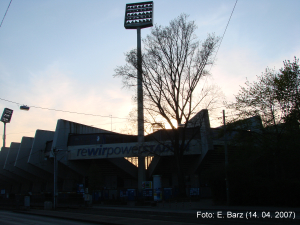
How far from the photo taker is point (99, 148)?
4450 centimetres

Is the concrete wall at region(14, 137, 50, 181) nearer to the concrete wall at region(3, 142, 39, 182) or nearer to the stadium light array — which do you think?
the concrete wall at region(3, 142, 39, 182)

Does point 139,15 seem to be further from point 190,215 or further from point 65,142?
point 190,215

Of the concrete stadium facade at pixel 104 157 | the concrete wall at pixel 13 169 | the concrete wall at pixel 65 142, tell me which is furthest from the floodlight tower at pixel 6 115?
the concrete wall at pixel 65 142

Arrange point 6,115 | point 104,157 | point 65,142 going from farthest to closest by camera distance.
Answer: point 6,115 < point 65,142 < point 104,157

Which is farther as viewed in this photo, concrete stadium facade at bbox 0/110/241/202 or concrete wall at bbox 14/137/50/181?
concrete wall at bbox 14/137/50/181

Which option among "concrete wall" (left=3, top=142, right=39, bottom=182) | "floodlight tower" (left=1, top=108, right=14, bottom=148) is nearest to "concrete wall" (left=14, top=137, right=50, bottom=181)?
"concrete wall" (left=3, top=142, right=39, bottom=182)

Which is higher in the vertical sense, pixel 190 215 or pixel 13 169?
pixel 13 169

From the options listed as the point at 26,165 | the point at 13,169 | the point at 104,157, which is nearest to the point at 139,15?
the point at 104,157

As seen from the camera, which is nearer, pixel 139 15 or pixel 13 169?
pixel 139 15

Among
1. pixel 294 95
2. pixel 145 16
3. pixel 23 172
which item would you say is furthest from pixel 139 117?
pixel 23 172

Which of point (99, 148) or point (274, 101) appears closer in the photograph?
point (274, 101)

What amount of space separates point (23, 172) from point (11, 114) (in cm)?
1543

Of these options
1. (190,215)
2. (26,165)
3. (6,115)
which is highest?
(6,115)

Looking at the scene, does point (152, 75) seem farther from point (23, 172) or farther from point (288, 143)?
point (23, 172)
